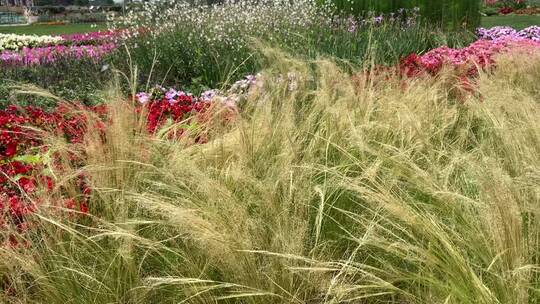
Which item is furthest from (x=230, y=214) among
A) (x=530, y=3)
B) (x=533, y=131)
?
(x=530, y=3)

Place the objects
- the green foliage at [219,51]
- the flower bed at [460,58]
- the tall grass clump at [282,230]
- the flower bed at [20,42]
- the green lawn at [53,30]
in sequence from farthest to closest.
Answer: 1. the green lawn at [53,30]
2. the flower bed at [20,42]
3. the green foliage at [219,51]
4. the flower bed at [460,58]
5. the tall grass clump at [282,230]

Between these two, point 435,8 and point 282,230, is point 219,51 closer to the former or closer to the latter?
point 435,8

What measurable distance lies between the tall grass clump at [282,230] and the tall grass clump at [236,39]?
3725 millimetres

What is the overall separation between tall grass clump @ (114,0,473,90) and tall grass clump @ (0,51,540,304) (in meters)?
3.73

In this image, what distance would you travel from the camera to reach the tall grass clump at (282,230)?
1975mm

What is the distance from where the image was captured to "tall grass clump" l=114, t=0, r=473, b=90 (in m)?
7.18

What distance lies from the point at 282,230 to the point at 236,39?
5.95m

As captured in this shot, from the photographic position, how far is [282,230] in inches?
87.1

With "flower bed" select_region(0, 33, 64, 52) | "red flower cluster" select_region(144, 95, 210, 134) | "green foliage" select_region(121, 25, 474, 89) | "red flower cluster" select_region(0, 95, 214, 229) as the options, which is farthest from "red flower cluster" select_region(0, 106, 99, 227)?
Result: "flower bed" select_region(0, 33, 64, 52)

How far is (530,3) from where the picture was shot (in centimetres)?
3262

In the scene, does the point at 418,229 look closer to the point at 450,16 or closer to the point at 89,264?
the point at 89,264

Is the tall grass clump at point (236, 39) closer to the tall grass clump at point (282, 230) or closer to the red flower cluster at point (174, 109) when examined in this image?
the red flower cluster at point (174, 109)

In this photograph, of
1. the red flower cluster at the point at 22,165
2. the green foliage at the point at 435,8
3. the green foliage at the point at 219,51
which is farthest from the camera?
the green foliage at the point at 435,8

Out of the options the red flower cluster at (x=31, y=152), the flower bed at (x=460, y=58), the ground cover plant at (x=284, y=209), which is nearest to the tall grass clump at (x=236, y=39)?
the flower bed at (x=460, y=58)
